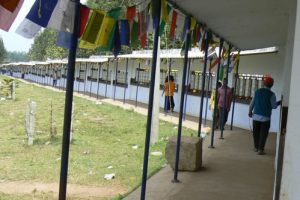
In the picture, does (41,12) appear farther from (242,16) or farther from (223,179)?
(223,179)

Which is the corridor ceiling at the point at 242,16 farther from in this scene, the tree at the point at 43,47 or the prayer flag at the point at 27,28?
the tree at the point at 43,47

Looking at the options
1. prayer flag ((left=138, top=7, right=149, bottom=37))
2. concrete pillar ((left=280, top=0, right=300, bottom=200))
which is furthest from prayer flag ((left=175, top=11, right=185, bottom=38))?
concrete pillar ((left=280, top=0, right=300, bottom=200))

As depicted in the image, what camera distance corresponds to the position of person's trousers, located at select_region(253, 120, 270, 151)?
29.9 ft

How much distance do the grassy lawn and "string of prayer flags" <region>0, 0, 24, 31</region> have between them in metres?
4.50

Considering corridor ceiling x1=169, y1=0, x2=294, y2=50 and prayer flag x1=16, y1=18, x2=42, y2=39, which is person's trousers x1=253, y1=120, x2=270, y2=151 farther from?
prayer flag x1=16, y1=18, x2=42, y2=39

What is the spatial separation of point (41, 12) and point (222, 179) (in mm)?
4806

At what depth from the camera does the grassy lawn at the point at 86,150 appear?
28.5 ft

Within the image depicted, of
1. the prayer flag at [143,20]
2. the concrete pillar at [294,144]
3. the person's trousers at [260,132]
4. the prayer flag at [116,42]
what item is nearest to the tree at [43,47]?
the person's trousers at [260,132]

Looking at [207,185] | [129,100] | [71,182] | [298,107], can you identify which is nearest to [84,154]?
[71,182]

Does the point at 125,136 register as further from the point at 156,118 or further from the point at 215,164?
the point at 215,164

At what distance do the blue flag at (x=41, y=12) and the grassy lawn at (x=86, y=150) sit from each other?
4404 mm

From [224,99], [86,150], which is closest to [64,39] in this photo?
[86,150]

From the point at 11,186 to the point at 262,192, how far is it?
4278 mm

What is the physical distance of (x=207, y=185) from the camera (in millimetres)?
6922
